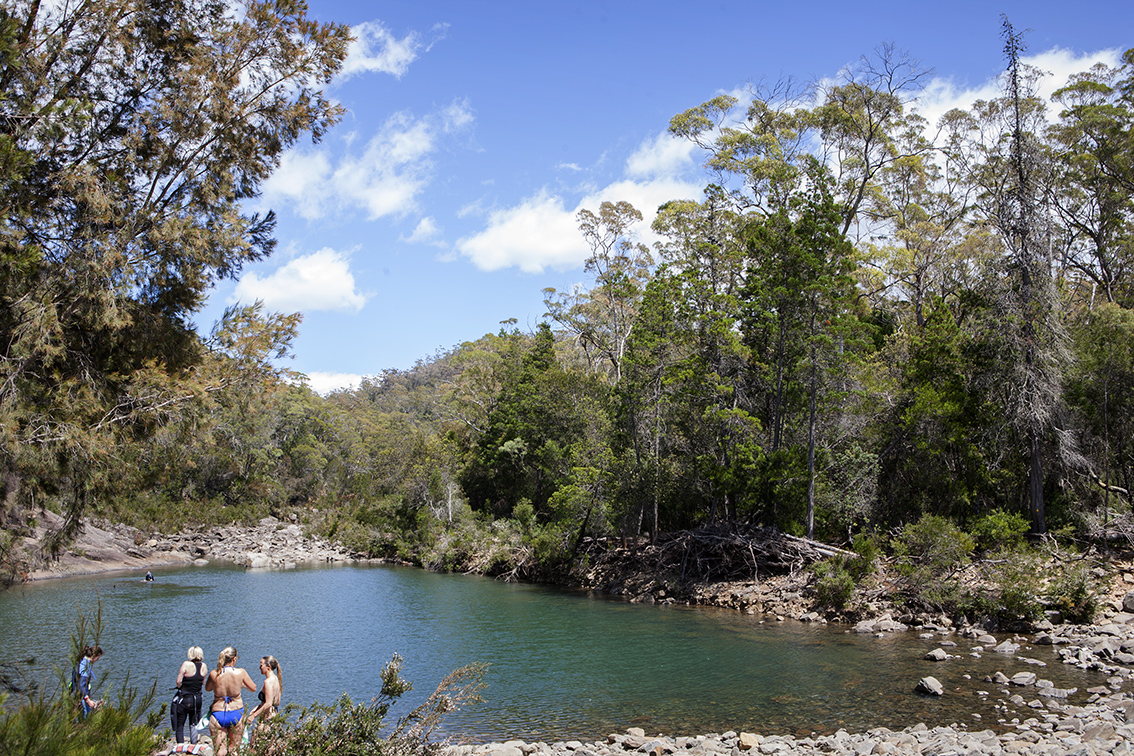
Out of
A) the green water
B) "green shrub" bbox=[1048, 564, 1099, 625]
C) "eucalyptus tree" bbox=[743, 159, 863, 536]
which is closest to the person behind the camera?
the green water

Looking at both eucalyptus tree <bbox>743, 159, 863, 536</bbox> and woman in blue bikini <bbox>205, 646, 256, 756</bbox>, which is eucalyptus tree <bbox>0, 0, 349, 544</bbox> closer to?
woman in blue bikini <bbox>205, 646, 256, 756</bbox>

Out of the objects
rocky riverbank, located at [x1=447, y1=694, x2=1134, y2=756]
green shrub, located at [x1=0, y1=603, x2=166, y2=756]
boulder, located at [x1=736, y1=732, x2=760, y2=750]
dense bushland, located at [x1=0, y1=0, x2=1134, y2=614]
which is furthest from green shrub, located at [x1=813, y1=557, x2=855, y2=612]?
green shrub, located at [x1=0, y1=603, x2=166, y2=756]

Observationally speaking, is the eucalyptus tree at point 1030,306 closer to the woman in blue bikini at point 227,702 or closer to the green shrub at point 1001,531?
the green shrub at point 1001,531

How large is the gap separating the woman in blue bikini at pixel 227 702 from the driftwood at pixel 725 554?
18.8 m

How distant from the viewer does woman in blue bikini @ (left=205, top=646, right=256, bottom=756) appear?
888 centimetres

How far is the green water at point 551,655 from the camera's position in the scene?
12.4 meters

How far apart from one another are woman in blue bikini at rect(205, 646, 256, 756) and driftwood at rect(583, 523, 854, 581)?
18.8 meters

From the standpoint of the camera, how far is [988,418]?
23453mm

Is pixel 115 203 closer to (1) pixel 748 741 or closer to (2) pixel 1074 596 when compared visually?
(1) pixel 748 741

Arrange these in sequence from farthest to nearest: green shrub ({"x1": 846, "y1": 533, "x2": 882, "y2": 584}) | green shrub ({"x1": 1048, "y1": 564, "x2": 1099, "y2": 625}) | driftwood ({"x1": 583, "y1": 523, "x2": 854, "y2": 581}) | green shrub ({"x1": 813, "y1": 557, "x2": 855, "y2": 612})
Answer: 1. driftwood ({"x1": 583, "y1": 523, "x2": 854, "y2": 581})
2. green shrub ({"x1": 846, "y1": 533, "x2": 882, "y2": 584})
3. green shrub ({"x1": 813, "y1": 557, "x2": 855, "y2": 612})
4. green shrub ({"x1": 1048, "y1": 564, "x2": 1099, "y2": 625})

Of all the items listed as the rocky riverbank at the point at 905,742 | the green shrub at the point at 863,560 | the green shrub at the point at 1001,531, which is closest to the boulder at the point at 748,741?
the rocky riverbank at the point at 905,742

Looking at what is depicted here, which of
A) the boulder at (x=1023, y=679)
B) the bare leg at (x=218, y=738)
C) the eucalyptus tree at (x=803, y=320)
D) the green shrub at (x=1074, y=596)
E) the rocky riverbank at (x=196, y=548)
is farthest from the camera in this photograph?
the rocky riverbank at (x=196, y=548)

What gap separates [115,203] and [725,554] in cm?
2276

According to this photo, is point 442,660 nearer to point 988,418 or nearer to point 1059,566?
point 1059,566
